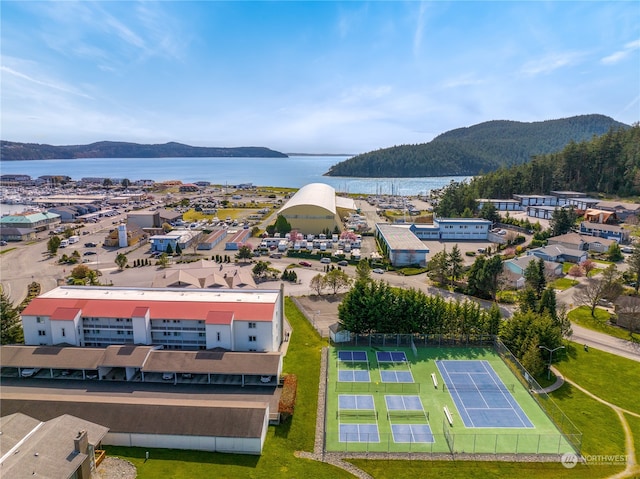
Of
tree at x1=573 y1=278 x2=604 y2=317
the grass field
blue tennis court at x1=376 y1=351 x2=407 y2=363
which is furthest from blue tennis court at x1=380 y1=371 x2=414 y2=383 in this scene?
tree at x1=573 y1=278 x2=604 y2=317

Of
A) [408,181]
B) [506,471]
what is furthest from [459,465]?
[408,181]

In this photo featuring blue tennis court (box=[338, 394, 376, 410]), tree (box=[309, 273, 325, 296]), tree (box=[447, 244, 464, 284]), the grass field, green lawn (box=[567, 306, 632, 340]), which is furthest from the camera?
tree (box=[447, 244, 464, 284])

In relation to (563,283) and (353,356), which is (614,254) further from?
(353,356)

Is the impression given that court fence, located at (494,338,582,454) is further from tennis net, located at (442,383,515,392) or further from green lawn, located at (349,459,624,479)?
green lawn, located at (349,459,624,479)

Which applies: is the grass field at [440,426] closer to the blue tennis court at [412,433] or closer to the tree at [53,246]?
the blue tennis court at [412,433]

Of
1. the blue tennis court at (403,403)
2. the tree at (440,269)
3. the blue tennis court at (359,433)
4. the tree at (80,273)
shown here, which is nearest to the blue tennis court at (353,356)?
the blue tennis court at (403,403)
